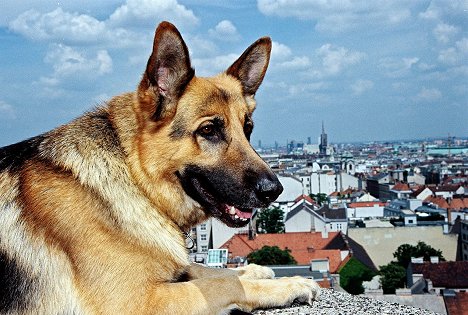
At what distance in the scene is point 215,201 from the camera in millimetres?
4012

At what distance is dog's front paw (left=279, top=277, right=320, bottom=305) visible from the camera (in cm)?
444

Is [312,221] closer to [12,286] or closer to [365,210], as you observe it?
[365,210]

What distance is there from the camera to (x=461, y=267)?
148ft

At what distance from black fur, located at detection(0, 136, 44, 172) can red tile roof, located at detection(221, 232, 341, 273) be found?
48.6 metres

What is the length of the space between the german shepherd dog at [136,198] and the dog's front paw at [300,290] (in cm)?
24

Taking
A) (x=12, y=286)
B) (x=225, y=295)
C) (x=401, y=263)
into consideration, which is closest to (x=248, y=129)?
(x=225, y=295)

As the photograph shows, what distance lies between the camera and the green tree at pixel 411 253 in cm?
5941

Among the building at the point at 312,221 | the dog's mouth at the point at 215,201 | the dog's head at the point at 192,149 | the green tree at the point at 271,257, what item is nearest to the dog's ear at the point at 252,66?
the dog's head at the point at 192,149

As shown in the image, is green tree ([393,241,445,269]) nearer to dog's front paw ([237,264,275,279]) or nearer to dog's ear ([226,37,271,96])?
dog's front paw ([237,264,275,279])

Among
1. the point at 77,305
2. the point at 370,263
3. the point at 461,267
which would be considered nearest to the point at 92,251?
the point at 77,305

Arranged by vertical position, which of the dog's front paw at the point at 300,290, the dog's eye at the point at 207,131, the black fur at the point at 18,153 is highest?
the dog's eye at the point at 207,131

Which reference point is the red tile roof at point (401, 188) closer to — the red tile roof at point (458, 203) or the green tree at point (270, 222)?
the red tile roof at point (458, 203)

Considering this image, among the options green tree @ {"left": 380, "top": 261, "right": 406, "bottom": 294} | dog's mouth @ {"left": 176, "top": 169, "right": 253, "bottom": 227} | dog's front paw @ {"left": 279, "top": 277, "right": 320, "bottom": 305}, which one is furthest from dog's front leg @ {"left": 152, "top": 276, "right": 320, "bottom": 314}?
green tree @ {"left": 380, "top": 261, "right": 406, "bottom": 294}

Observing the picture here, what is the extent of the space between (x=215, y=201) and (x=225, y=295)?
60cm
